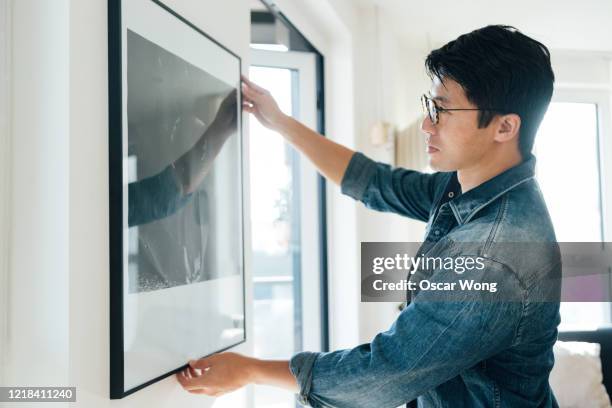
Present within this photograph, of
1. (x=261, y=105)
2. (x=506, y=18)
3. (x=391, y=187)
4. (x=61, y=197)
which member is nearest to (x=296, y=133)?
(x=261, y=105)

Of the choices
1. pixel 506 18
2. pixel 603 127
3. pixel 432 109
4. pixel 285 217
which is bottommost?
pixel 285 217

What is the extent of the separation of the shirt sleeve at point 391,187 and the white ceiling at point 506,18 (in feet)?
5.35

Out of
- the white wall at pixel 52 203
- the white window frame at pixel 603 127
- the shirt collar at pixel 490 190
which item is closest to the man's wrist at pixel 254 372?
the white wall at pixel 52 203

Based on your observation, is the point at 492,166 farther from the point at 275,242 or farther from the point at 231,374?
the point at 275,242

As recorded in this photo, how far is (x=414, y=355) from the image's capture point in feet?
3.22

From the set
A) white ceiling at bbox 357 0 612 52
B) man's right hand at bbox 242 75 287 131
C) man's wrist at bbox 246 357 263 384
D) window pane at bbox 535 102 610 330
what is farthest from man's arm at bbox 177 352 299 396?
window pane at bbox 535 102 610 330

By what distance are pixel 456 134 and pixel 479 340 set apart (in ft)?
1.42

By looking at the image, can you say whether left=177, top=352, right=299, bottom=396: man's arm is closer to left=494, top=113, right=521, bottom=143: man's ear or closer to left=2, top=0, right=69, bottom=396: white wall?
left=2, top=0, right=69, bottom=396: white wall

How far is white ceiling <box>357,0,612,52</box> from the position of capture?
3014 mm

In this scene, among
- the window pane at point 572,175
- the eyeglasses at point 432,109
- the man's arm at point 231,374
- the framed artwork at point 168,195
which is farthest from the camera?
the window pane at point 572,175

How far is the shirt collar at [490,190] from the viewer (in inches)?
42.8

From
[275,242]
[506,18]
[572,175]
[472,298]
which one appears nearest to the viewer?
[472,298]

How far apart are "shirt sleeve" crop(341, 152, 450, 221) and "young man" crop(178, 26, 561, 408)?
291 mm

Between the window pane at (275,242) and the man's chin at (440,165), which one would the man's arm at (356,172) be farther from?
the window pane at (275,242)
